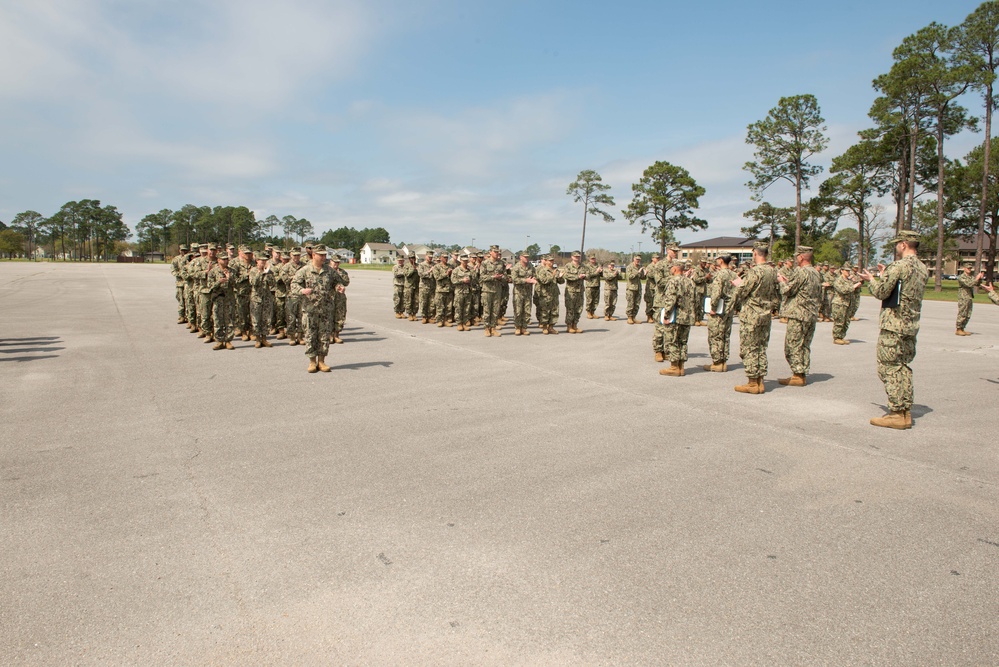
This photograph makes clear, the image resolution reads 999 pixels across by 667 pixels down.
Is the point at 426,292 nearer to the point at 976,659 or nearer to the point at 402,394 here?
the point at 402,394

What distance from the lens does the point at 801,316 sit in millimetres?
8758

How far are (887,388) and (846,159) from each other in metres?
48.9

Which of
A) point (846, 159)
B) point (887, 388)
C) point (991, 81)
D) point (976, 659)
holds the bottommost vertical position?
point (976, 659)

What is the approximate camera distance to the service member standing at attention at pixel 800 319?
8.76m

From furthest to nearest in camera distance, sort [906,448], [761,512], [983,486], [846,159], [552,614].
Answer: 1. [846,159]
2. [906,448]
3. [983,486]
4. [761,512]
5. [552,614]

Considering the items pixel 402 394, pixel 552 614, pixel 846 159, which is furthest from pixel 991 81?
pixel 552 614

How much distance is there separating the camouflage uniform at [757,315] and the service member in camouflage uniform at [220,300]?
30.7 feet

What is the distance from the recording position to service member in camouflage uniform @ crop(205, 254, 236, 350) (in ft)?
38.2

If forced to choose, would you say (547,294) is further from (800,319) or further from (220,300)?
(220,300)

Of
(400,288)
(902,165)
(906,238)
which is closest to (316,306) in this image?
(906,238)

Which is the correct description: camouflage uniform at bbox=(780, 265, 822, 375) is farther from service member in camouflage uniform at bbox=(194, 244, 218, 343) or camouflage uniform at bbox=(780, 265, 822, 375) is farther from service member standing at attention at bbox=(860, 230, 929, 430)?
service member in camouflage uniform at bbox=(194, 244, 218, 343)

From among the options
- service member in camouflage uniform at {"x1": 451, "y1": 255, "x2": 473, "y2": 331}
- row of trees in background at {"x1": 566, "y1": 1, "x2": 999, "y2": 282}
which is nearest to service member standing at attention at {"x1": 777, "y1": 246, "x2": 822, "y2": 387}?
service member in camouflage uniform at {"x1": 451, "y1": 255, "x2": 473, "y2": 331}

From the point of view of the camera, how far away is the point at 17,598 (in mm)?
3115

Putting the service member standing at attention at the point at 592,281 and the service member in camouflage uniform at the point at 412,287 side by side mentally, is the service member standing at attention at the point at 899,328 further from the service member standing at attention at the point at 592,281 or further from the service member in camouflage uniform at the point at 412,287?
→ the service member in camouflage uniform at the point at 412,287
